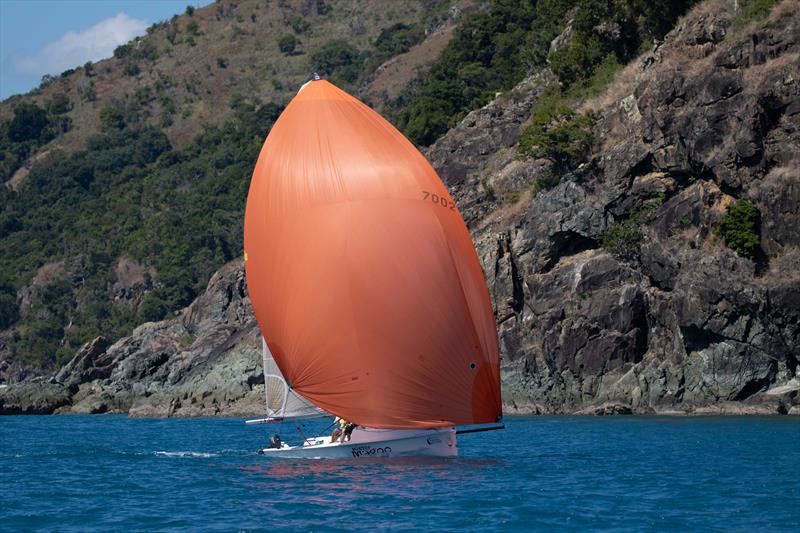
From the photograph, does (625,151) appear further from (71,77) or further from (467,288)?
(71,77)

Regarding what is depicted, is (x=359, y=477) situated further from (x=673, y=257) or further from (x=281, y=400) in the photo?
(x=673, y=257)

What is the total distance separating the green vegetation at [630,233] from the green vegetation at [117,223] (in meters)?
65.2

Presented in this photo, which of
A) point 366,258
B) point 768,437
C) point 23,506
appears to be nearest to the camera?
point 23,506

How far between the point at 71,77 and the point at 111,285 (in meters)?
74.5

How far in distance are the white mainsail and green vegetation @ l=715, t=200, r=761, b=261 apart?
2912cm

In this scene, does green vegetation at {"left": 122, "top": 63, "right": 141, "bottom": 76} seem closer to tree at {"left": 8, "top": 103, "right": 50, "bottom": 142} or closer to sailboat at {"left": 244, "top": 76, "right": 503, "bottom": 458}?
tree at {"left": 8, "top": 103, "right": 50, "bottom": 142}

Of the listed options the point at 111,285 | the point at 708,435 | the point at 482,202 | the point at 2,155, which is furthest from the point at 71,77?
the point at 708,435

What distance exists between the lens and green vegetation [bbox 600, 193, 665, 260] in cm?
6309

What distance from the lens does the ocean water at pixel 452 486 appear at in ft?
85.7

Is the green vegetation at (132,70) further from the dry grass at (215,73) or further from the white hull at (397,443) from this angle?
the white hull at (397,443)

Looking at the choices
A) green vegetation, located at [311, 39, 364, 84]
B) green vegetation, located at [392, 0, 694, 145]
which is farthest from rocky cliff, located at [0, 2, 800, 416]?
green vegetation, located at [311, 39, 364, 84]

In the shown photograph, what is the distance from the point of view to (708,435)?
43.7 meters

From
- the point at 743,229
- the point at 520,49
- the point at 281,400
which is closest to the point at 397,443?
the point at 281,400

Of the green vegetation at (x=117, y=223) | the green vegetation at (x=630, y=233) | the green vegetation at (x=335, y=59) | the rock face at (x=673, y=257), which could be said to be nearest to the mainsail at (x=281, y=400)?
the rock face at (x=673, y=257)
